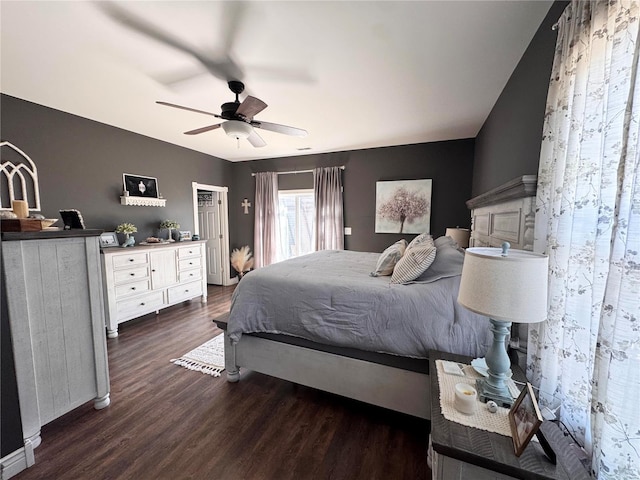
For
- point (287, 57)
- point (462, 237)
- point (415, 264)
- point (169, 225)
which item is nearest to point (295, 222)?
point (169, 225)

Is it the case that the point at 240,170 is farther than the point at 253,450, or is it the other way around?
the point at 240,170

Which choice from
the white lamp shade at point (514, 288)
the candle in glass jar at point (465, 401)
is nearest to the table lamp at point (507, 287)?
the white lamp shade at point (514, 288)

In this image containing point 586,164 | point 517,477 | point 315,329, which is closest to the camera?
point 517,477

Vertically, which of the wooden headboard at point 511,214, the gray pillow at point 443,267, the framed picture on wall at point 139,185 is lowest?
the gray pillow at point 443,267

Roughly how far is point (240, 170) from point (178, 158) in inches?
53.1

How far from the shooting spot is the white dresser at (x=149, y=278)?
316 cm

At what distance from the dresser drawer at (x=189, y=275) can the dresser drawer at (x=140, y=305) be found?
40 centimetres

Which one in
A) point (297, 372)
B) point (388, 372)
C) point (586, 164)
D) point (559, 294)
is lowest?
point (297, 372)

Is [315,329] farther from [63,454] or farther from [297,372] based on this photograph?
[63,454]

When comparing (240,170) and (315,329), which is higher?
(240,170)

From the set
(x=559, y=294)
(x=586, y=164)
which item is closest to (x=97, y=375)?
(x=559, y=294)

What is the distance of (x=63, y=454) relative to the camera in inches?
62.2

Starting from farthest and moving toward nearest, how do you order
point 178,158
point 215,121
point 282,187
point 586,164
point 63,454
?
point 282,187 → point 178,158 → point 215,121 → point 63,454 → point 586,164

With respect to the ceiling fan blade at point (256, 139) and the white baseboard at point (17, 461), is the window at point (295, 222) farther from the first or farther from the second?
the white baseboard at point (17, 461)
